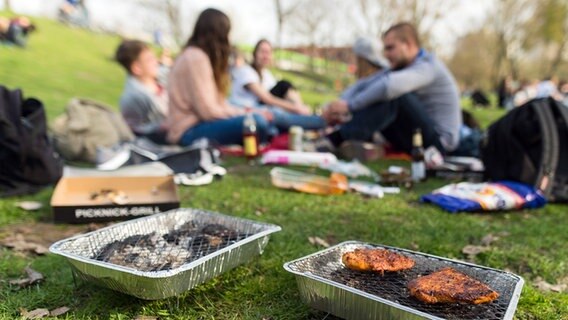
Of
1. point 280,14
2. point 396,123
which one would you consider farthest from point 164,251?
point 280,14

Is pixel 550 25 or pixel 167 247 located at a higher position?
pixel 550 25

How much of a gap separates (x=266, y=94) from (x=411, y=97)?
8.25 ft

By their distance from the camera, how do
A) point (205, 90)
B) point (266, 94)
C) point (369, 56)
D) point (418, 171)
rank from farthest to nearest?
point (266, 94) < point (369, 56) < point (205, 90) < point (418, 171)

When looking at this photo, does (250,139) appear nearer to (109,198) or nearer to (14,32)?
(109,198)

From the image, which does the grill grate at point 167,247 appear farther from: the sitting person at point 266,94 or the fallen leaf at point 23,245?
the sitting person at point 266,94

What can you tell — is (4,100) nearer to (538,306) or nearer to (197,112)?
(197,112)

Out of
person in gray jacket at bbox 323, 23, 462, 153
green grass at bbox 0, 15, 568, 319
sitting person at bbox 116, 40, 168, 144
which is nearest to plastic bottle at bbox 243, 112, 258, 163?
green grass at bbox 0, 15, 568, 319

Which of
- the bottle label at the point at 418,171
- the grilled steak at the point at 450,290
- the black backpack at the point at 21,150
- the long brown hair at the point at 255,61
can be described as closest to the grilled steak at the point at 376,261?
the grilled steak at the point at 450,290

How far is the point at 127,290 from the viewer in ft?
5.73

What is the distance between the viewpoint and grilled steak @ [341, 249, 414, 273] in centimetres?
177

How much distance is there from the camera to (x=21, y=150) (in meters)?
3.56

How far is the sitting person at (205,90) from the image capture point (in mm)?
5289

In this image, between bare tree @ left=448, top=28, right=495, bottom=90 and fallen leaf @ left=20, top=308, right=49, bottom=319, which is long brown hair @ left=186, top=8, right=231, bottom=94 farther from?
bare tree @ left=448, top=28, right=495, bottom=90

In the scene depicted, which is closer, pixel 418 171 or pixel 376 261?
pixel 376 261
